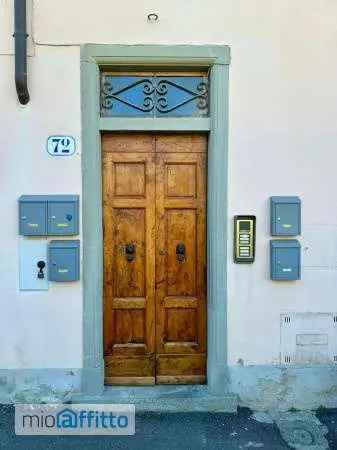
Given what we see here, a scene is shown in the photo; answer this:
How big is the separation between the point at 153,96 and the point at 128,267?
5.69 feet

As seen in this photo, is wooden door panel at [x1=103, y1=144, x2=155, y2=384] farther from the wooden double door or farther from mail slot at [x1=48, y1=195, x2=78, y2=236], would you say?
mail slot at [x1=48, y1=195, x2=78, y2=236]

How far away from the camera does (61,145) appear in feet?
13.6

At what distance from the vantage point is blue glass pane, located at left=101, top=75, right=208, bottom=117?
4312mm

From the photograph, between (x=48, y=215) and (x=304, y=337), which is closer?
(x=48, y=215)

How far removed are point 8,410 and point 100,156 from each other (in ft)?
8.53

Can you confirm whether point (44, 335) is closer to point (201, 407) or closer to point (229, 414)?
point (201, 407)

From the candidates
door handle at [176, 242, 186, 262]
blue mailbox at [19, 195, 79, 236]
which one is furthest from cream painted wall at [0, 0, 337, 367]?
door handle at [176, 242, 186, 262]

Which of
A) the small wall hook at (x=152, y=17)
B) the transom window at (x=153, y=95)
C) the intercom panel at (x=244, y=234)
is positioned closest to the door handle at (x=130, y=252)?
the intercom panel at (x=244, y=234)

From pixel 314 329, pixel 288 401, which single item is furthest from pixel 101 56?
pixel 288 401

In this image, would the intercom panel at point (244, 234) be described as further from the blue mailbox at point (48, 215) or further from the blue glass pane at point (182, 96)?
the blue mailbox at point (48, 215)

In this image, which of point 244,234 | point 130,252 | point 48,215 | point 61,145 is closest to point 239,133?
point 244,234

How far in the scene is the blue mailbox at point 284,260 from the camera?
4.18 m

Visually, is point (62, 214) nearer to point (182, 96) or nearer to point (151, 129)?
point (151, 129)

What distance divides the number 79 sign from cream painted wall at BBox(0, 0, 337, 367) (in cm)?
7
